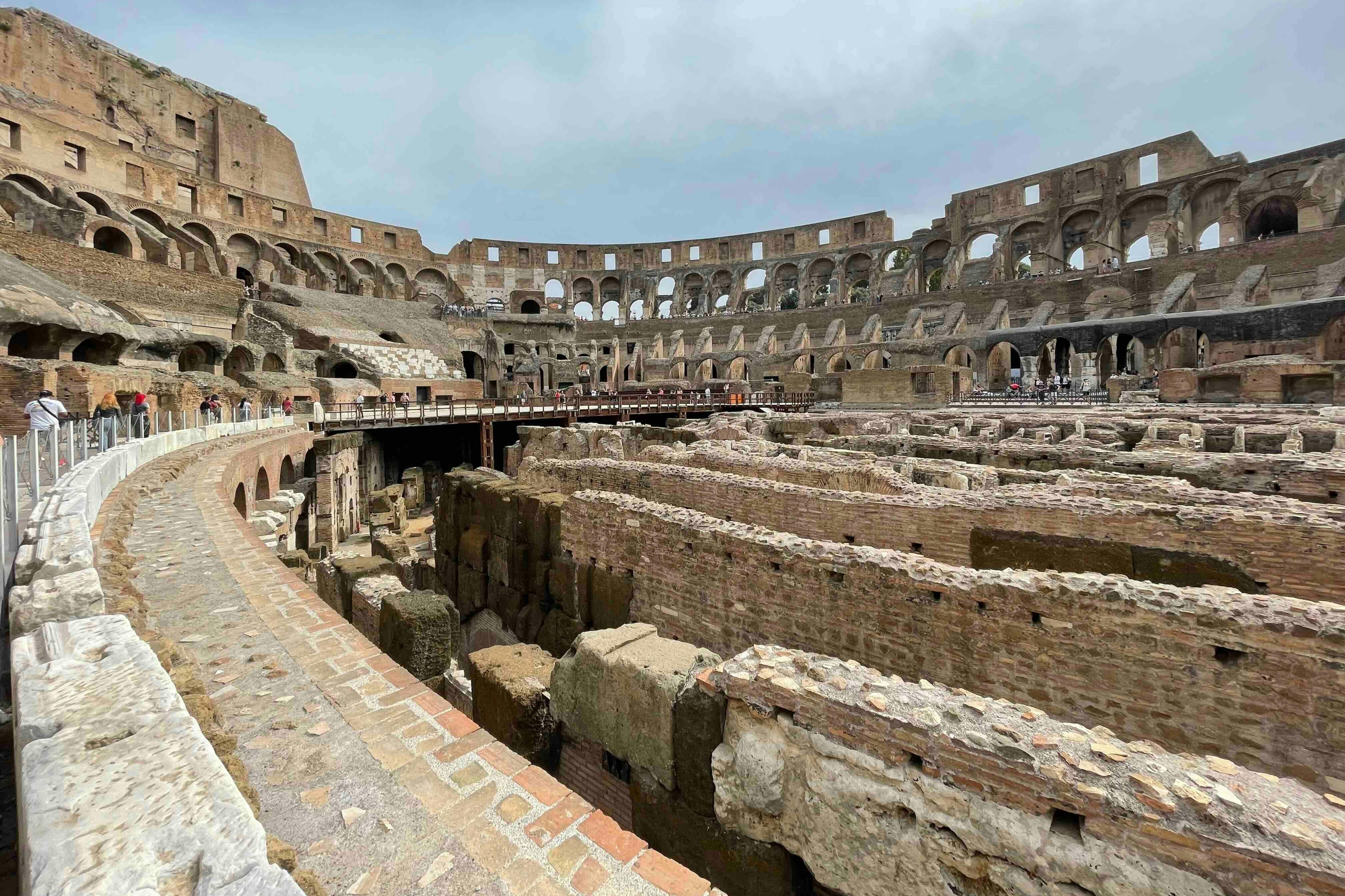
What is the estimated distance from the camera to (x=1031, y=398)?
77.7 ft

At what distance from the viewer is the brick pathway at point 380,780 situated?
2041 mm

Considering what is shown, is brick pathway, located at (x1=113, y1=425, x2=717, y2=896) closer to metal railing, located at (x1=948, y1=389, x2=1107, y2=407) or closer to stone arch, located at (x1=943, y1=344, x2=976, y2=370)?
metal railing, located at (x1=948, y1=389, x2=1107, y2=407)

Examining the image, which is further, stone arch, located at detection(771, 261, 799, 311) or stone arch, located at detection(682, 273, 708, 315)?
stone arch, located at detection(682, 273, 708, 315)

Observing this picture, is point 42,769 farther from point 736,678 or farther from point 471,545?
point 471,545

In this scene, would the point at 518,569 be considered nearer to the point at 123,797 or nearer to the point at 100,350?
the point at 123,797

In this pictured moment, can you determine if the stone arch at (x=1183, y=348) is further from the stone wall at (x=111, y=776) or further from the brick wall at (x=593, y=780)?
the stone wall at (x=111, y=776)

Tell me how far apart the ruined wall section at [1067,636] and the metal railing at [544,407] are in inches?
789

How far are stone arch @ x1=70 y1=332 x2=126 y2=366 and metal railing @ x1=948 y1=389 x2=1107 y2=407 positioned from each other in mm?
28974

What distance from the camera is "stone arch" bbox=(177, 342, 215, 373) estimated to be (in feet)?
78.4

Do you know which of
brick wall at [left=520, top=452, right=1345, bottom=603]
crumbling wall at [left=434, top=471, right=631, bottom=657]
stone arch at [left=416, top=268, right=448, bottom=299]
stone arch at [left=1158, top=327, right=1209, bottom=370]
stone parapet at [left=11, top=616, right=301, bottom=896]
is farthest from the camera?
stone arch at [left=416, top=268, right=448, bottom=299]

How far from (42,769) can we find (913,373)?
87.8 feet

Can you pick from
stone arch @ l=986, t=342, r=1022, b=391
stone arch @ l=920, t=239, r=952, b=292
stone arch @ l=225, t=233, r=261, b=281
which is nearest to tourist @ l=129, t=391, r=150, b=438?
stone arch @ l=986, t=342, r=1022, b=391

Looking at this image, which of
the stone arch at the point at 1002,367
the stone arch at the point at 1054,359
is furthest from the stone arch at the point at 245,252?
the stone arch at the point at 1054,359

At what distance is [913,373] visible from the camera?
2506cm
